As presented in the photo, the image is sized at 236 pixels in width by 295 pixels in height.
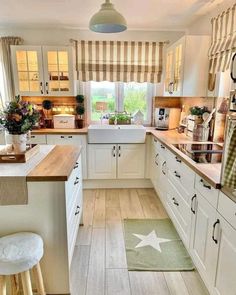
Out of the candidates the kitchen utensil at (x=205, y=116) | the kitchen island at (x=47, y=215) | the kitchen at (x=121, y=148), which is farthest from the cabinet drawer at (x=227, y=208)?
the kitchen utensil at (x=205, y=116)

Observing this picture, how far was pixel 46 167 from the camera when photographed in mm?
1757

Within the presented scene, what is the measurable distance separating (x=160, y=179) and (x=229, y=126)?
1.80 m

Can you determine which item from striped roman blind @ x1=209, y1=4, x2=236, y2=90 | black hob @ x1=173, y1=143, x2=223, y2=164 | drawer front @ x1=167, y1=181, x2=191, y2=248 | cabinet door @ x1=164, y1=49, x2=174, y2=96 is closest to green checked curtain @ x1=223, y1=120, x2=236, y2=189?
black hob @ x1=173, y1=143, x2=223, y2=164

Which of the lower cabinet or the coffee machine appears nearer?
the lower cabinet

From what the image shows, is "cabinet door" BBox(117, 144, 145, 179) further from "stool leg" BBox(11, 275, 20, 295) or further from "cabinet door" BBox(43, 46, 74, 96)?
"stool leg" BBox(11, 275, 20, 295)

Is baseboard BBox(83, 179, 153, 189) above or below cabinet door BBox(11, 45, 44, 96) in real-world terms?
below

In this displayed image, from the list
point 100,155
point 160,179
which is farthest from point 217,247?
point 100,155

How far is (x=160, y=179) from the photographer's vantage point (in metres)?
3.10

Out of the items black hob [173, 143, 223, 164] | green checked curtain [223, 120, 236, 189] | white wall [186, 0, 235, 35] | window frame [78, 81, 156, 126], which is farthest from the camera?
window frame [78, 81, 156, 126]

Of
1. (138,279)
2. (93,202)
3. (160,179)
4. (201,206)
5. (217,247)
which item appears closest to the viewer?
(217,247)

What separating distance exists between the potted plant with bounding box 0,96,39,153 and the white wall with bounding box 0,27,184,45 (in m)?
2.31

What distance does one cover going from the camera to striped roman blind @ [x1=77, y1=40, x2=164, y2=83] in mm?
3773

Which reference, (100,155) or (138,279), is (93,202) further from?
(138,279)

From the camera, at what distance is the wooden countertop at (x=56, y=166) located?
1.57m
